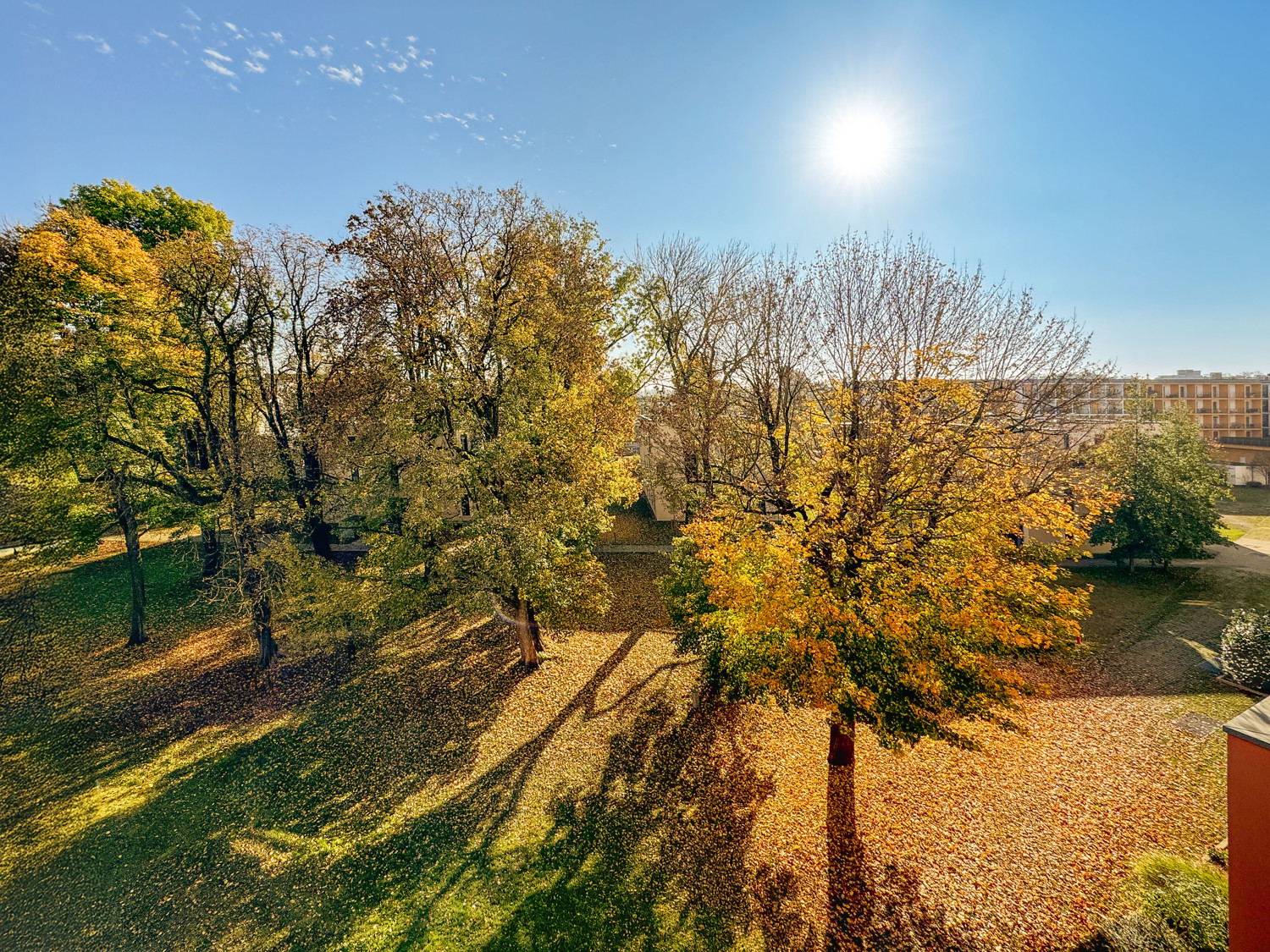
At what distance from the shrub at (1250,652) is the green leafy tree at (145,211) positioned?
4006 centimetres

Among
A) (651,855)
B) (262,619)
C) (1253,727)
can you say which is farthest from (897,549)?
(262,619)

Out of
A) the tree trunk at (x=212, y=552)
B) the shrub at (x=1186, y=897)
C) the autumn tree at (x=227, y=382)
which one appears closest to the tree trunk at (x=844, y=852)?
the shrub at (x=1186, y=897)

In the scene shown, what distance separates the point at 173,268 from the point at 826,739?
2343 centimetres

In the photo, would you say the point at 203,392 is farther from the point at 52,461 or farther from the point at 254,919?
the point at 254,919

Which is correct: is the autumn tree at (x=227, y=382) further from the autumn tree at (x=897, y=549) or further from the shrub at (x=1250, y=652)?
the shrub at (x=1250, y=652)

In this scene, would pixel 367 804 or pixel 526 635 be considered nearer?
pixel 367 804

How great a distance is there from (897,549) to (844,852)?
6141 mm

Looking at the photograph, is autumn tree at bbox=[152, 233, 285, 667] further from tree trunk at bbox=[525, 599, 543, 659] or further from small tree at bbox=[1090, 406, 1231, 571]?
small tree at bbox=[1090, 406, 1231, 571]

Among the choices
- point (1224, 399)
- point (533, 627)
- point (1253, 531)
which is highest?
point (1224, 399)

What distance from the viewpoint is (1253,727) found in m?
6.73

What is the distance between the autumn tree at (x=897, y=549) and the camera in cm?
911

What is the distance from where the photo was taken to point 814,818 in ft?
34.7

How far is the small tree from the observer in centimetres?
2361

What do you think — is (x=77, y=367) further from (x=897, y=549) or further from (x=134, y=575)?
(x=897, y=549)
